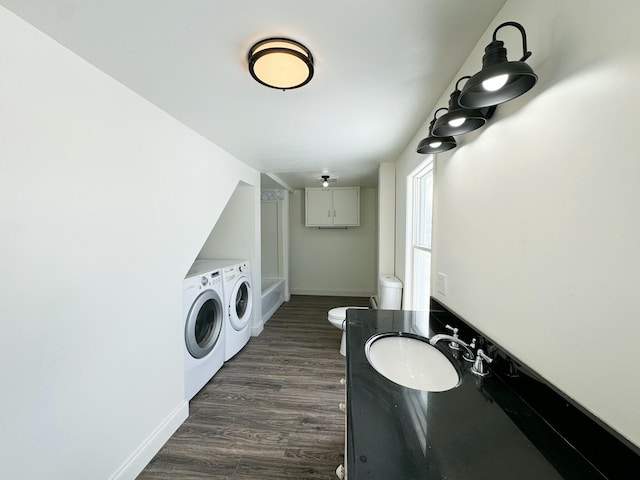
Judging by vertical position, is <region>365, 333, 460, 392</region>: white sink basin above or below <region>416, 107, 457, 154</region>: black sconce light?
below

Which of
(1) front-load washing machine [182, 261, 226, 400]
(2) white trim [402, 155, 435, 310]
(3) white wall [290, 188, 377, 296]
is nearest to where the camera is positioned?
(1) front-load washing machine [182, 261, 226, 400]

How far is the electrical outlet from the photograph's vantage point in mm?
1354

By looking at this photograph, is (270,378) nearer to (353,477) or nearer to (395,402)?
(395,402)

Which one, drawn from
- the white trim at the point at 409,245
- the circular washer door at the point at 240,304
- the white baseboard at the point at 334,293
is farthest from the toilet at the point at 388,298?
the white baseboard at the point at 334,293

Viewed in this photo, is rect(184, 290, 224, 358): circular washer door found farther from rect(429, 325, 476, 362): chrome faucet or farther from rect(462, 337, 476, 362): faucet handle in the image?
rect(462, 337, 476, 362): faucet handle

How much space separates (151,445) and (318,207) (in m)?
3.73

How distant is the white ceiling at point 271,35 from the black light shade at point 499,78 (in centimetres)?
29

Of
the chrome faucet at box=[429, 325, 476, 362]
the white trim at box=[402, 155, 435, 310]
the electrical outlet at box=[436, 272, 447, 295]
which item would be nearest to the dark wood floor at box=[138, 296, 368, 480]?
the white trim at box=[402, 155, 435, 310]

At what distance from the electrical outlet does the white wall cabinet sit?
310 centimetres

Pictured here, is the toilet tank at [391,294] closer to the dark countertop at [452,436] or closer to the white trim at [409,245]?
the white trim at [409,245]

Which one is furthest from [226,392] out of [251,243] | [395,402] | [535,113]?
[535,113]

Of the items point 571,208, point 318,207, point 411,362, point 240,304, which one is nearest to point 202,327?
point 240,304

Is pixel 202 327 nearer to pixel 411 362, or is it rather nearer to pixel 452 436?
pixel 411 362

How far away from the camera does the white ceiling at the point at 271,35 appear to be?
84 cm
